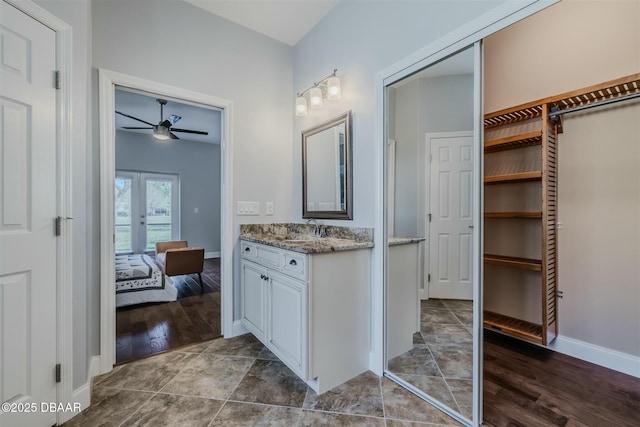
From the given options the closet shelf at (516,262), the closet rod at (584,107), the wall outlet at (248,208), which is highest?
the closet rod at (584,107)

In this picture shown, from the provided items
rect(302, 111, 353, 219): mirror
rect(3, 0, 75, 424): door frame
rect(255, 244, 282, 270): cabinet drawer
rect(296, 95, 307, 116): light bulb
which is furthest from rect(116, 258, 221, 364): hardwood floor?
rect(296, 95, 307, 116): light bulb

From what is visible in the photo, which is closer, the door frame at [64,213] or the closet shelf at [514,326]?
the door frame at [64,213]

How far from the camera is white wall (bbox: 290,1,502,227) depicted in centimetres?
153

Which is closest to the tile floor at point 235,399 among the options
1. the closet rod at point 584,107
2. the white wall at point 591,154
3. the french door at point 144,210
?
the white wall at point 591,154

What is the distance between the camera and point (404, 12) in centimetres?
170

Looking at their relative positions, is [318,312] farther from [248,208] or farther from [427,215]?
[248,208]

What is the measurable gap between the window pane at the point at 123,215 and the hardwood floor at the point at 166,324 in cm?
329

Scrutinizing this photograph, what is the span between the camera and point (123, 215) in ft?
19.6

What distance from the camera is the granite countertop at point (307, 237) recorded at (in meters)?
1.71

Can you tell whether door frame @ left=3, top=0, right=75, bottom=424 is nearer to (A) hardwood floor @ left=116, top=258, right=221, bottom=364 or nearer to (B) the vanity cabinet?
(A) hardwood floor @ left=116, top=258, right=221, bottom=364

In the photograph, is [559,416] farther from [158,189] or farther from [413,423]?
[158,189]

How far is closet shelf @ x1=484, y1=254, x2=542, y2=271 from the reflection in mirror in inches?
34.0

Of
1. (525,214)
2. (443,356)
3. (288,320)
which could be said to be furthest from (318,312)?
(525,214)

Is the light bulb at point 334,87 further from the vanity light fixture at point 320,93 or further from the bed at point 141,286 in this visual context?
the bed at point 141,286
